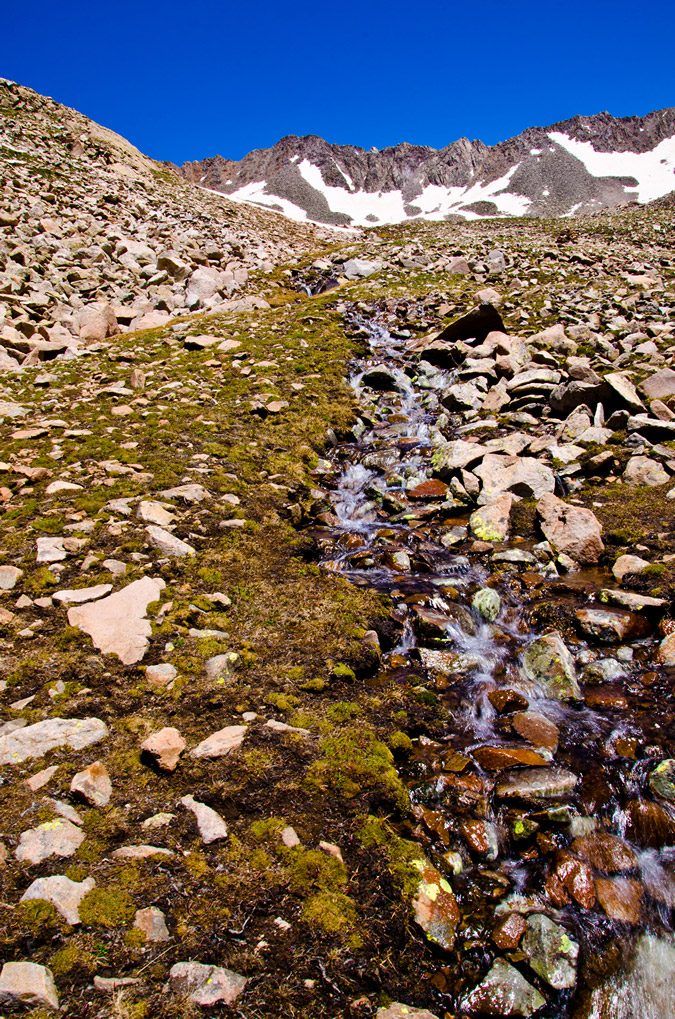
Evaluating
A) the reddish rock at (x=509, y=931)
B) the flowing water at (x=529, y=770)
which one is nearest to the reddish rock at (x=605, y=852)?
A: the flowing water at (x=529, y=770)

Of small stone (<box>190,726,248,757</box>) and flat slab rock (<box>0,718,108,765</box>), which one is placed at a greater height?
flat slab rock (<box>0,718,108,765</box>)

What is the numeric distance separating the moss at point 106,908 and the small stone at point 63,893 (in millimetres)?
41

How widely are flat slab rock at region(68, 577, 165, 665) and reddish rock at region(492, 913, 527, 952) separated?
4.19m

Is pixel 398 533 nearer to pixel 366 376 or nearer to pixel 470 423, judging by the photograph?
pixel 470 423

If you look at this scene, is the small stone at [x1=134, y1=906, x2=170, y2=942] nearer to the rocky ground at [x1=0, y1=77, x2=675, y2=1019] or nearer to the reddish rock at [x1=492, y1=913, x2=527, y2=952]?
the rocky ground at [x1=0, y1=77, x2=675, y2=1019]

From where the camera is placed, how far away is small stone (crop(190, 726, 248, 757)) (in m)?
4.70

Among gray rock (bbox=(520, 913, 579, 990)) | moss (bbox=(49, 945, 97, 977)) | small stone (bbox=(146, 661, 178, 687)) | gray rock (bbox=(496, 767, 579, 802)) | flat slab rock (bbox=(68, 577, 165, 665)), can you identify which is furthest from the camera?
flat slab rock (bbox=(68, 577, 165, 665))

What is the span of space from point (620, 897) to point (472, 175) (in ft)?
739

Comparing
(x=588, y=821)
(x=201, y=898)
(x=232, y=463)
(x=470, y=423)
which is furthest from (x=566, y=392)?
(x=201, y=898)

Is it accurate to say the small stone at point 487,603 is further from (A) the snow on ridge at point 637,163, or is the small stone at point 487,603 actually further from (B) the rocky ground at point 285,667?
(A) the snow on ridge at point 637,163

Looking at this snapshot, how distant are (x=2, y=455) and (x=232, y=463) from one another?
420 cm

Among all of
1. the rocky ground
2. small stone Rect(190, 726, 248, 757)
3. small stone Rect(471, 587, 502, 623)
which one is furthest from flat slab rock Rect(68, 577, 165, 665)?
small stone Rect(471, 587, 502, 623)

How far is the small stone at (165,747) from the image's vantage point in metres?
4.47

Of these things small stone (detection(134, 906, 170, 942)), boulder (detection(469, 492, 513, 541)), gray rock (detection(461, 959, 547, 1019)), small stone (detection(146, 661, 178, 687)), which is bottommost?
gray rock (detection(461, 959, 547, 1019))
